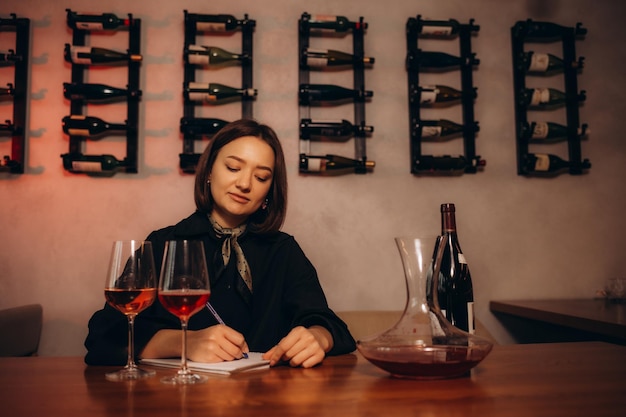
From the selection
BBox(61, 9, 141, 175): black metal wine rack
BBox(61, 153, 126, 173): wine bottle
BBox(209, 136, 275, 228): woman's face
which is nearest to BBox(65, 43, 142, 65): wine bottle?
BBox(61, 9, 141, 175): black metal wine rack

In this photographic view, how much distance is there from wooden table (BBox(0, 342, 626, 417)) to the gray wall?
1.48 m

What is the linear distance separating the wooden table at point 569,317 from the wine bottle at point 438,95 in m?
0.97

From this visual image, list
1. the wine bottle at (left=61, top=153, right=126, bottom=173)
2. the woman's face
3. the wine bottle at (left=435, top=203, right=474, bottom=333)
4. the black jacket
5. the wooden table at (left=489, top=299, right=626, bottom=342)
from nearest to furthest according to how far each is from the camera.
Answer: the wine bottle at (left=435, top=203, right=474, bottom=333) < the black jacket < the woman's face < the wooden table at (left=489, top=299, right=626, bottom=342) < the wine bottle at (left=61, top=153, right=126, bottom=173)

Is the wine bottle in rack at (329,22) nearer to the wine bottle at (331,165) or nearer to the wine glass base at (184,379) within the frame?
the wine bottle at (331,165)

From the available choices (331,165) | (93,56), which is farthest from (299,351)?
(93,56)

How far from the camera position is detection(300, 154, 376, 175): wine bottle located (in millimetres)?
2430

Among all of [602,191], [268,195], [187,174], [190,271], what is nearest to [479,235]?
[602,191]

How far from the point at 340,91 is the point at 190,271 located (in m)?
1.79

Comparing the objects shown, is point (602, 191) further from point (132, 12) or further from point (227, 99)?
point (132, 12)

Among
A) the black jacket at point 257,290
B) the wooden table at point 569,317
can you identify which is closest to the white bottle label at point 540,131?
the wooden table at point 569,317

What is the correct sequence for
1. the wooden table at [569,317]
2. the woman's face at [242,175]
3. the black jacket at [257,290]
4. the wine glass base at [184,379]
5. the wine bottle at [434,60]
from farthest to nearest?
the wine bottle at [434,60] → the wooden table at [569,317] → the woman's face at [242,175] → the black jacket at [257,290] → the wine glass base at [184,379]

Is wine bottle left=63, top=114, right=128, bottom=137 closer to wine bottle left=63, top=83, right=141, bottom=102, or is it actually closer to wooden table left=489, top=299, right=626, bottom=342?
wine bottle left=63, top=83, right=141, bottom=102

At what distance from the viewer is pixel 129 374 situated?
877 millimetres

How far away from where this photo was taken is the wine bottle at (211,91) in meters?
2.41
